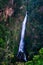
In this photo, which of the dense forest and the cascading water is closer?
the dense forest

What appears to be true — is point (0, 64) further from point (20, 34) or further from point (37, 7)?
point (37, 7)

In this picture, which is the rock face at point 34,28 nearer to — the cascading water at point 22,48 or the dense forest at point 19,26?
the dense forest at point 19,26

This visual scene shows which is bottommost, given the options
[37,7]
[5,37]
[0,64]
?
[0,64]

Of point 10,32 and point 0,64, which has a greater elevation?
point 10,32

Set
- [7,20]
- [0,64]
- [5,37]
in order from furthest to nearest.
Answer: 1. [7,20]
2. [5,37]
3. [0,64]

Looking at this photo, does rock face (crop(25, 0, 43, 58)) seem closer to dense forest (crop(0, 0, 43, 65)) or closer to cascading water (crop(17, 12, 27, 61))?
dense forest (crop(0, 0, 43, 65))

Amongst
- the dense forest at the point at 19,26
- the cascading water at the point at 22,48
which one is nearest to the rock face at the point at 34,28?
the dense forest at the point at 19,26

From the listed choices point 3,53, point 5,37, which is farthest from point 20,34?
point 3,53

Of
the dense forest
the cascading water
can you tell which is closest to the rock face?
the dense forest
